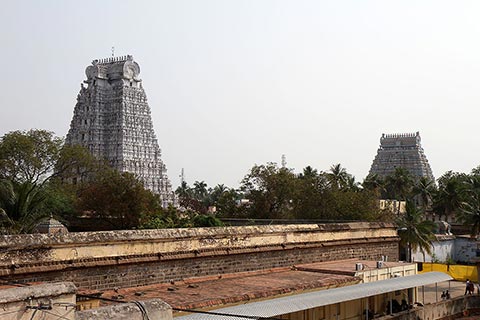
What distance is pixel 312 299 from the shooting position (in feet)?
44.5

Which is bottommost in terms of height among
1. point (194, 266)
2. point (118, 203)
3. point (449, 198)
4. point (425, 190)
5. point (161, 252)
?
point (194, 266)

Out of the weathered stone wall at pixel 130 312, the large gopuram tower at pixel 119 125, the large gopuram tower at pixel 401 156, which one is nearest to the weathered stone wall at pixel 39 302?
the weathered stone wall at pixel 130 312

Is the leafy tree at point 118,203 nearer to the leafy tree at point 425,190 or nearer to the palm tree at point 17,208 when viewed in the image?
the palm tree at point 17,208

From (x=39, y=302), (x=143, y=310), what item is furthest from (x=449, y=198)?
(x=39, y=302)

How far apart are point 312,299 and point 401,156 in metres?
74.0

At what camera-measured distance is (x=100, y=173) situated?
51812 millimetres

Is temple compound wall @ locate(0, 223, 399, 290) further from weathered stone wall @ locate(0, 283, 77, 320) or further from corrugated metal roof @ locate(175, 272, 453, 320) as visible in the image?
weathered stone wall @ locate(0, 283, 77, 320)

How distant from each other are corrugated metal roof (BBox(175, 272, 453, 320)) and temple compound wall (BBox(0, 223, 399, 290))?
136 inches

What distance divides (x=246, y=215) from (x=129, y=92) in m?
34.4

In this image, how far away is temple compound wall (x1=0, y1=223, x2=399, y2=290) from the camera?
12.7 metres

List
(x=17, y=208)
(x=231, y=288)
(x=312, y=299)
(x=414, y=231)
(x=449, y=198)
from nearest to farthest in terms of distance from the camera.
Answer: (x=312, y=299), (x=231, y=288), (x=17, y=208), (x=414, y=231), (x=449, y=198)

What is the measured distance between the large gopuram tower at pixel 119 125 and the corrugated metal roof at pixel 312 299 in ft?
164

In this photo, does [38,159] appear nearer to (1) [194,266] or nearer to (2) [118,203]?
(2) [118,203]

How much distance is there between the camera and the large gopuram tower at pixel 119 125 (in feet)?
217
